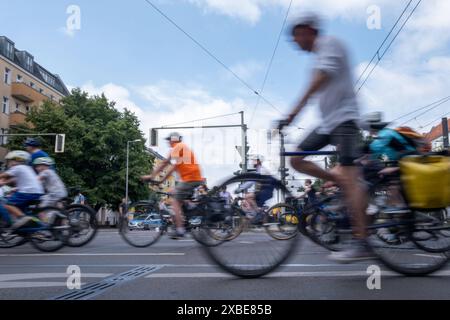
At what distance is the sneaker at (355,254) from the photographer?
3.34 metres

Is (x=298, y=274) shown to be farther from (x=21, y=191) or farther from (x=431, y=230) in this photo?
(x=21, y=191)

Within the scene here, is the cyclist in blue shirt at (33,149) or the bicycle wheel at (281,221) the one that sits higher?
the cyclist in blue shirt at (33,149)

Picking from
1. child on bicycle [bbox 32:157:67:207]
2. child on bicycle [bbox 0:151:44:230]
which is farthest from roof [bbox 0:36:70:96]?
child on bicycle [bbox 0:151:44:230]

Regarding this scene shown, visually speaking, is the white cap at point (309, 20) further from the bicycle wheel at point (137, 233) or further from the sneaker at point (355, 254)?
the bicycle wheel at point (137, 233)

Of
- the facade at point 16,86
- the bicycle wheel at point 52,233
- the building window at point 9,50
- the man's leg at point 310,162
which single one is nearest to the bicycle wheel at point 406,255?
the man's leg at point 310,162

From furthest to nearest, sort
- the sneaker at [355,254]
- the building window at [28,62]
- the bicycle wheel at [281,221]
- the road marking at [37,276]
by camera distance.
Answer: the building window at [28,62] → the road marking at [37,276] → the bicycle wheel at [281,221] → the sneaker at [355,254]

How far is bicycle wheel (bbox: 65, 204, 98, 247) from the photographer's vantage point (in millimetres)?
7543

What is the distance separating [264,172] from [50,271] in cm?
244

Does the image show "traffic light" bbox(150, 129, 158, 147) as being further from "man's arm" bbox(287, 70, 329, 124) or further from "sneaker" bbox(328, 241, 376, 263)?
"sneaker" bbox(328, 241, 376, 263)

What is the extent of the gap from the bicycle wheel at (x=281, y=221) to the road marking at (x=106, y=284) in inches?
48.5

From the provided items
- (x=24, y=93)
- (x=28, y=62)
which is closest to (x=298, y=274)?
(x=24, y=93)
